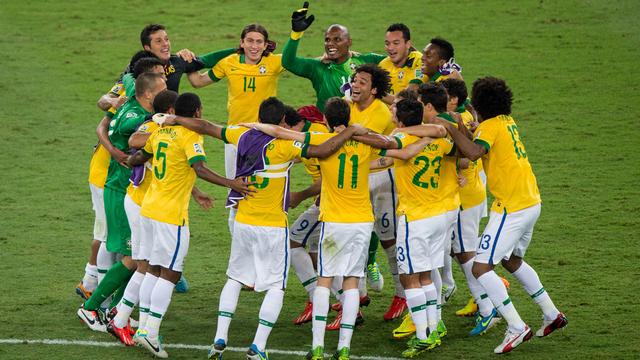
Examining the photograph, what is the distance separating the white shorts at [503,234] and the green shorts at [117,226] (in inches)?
135

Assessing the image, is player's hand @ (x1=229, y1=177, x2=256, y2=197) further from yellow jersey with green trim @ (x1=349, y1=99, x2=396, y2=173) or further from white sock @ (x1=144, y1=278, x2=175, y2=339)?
yellow jersey with green trim @ (x1=349, y1=99, x2=396, y2=173)

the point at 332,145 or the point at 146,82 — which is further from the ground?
the point at 146,82

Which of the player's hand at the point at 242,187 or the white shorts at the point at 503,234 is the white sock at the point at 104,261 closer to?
the player's hand at the point at 242,187

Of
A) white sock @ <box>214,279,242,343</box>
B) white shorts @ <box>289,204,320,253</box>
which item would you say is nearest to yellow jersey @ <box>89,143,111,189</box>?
white shorts @ <box>289,204,320,253</box>

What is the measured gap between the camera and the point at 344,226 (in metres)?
9.65

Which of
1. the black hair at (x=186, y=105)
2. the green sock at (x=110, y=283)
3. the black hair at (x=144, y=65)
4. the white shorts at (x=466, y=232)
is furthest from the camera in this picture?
the black hair at (x=144, y=65)

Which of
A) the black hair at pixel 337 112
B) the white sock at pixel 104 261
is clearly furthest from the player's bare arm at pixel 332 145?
the white sock at pixel 104 261

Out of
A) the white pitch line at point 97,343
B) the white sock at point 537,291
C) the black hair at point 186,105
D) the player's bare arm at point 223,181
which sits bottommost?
the white pitch line at point 97,343

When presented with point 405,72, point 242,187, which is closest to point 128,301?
point 242,187

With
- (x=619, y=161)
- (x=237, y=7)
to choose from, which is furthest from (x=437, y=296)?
(x=237, y=7)

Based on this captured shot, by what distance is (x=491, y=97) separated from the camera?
10.0 meters

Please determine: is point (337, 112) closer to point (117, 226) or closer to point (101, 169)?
point (117, 226)

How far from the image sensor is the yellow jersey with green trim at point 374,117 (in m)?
10.7

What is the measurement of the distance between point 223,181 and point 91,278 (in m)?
2.49
